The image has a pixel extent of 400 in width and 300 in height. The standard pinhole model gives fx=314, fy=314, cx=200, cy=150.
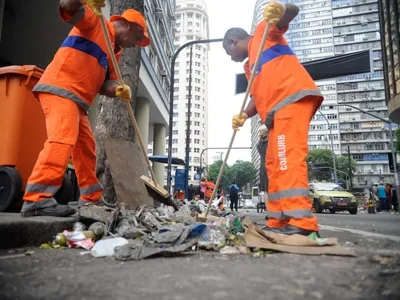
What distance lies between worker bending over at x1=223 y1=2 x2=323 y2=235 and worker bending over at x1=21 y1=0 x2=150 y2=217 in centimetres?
146

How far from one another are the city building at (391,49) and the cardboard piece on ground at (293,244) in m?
20.3

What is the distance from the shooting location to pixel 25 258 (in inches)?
68.1

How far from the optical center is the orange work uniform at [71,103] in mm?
2510

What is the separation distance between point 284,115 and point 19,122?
10.1 ft

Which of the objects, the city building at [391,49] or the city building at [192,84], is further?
the city building at [192,84]

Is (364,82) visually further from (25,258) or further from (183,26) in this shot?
(25,258)

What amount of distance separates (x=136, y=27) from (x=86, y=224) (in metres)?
2.16

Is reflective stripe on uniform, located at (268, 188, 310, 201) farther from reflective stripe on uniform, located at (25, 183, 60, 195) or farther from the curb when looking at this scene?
reflective stripe on uniform, located at (25, 183, 60, 195)

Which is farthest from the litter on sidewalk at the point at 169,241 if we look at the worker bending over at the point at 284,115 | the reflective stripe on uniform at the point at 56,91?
the reflective stripe on uniform at the point at 56,91

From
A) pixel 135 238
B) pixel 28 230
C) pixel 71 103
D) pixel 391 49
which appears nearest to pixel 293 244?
pixel 135 238

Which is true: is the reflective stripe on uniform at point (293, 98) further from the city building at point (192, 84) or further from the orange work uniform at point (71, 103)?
the city building at point (192, 84)

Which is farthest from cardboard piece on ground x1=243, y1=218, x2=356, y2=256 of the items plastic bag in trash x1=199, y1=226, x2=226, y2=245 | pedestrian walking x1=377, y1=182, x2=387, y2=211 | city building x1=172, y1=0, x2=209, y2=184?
city building x1=172, y1=0, x2=209, y2=184

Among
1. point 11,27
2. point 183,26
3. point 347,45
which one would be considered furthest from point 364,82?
point 11,27

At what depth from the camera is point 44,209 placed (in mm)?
2535
